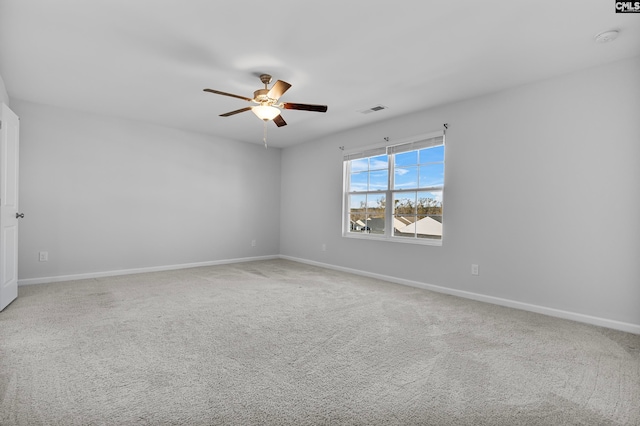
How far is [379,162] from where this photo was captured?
4969 millimetres

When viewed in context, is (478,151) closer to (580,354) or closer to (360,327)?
(580,354)

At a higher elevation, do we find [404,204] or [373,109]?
[373,109]

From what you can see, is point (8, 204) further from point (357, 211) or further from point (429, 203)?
point (429, 203)

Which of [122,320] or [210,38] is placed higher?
[210,38]

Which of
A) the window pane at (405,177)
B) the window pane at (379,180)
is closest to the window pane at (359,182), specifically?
the window pane at (379,180)

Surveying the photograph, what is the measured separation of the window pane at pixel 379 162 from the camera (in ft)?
16.0

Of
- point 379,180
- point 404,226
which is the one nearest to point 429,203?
point 404,226

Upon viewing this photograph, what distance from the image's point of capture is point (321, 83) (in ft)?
11.3

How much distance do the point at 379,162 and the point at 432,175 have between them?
0.98 metres

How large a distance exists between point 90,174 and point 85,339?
3.11 metres

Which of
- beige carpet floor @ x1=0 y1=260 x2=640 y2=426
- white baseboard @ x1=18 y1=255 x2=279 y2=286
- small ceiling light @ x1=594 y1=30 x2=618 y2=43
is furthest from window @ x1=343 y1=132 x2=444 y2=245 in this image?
white baseboard @ x1=18 y1=255 x2=279 y2=286

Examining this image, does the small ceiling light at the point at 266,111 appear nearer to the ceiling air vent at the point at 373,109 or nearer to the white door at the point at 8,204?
the ceiling air vent at the point at 373,109

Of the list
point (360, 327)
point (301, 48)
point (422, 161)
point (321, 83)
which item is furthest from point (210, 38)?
point (422, 161)

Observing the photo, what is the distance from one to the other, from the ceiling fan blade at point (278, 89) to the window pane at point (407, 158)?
2.33m
